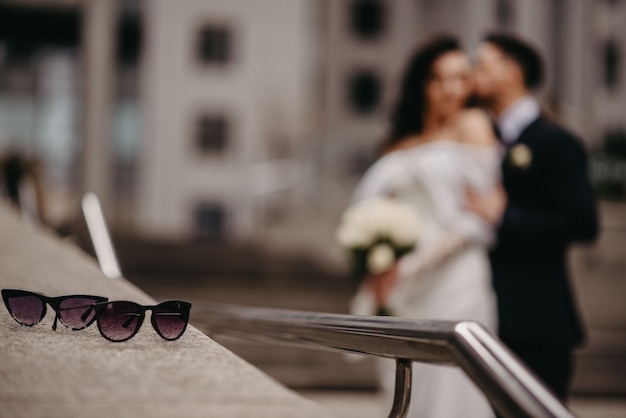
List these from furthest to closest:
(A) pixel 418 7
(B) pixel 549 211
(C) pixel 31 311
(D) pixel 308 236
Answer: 1. (A) pixel 418 7
2. (D) pixel 308 236
3. (B) pixel 549 211
4. (C) pixel 31 311

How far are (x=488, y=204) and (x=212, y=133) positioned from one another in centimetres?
2944

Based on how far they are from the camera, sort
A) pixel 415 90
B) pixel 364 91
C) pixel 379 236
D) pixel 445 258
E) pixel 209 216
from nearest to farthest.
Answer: pixel 379 236 → pixel 445 258 → pixel 415 90 → pixel 209 216 → pixel 364 91

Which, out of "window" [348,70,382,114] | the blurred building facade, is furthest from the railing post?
"window" [348,70,382,114]

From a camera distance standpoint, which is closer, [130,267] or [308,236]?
[130,267]

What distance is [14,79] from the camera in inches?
1073

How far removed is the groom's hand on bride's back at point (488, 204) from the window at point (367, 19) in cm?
3205

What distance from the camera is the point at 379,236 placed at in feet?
12.9

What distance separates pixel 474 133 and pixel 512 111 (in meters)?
0.37

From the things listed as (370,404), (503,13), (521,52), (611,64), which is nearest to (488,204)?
(521,52)

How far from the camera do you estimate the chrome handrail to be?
1269mm

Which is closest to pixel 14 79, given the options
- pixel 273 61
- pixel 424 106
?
pixel 273 61

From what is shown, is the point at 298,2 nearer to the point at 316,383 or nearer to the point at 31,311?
the point at 316,383

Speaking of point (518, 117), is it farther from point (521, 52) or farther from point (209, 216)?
point (209, 216)

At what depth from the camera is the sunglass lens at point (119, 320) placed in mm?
1640
